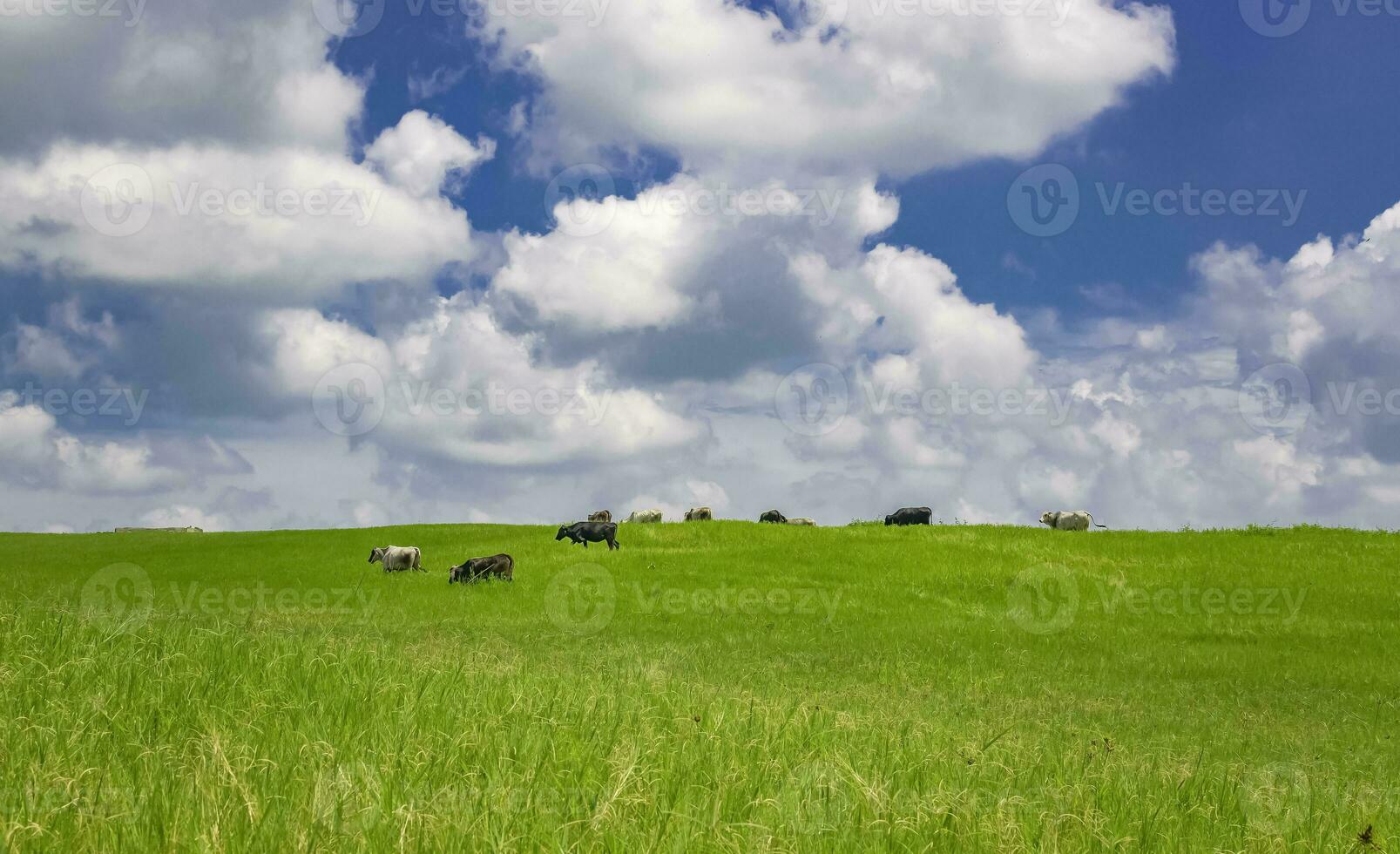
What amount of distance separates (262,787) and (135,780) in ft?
2.92

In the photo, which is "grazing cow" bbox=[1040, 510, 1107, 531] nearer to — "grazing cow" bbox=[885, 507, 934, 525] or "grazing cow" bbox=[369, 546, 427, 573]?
"grazing cow" bbox=[885, 507, 934, 525]

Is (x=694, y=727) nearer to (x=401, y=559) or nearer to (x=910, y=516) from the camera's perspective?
(x=401, y=559)

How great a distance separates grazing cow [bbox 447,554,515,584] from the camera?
34969 millimetres

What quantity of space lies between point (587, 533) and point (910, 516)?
2223 centimetres

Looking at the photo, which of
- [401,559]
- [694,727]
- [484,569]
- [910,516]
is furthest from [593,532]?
[694,727]

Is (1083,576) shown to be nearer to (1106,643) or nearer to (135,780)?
(1106,643)

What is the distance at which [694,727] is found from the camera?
828 cm

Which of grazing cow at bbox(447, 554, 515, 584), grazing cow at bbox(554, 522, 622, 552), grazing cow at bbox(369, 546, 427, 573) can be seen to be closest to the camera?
grazing cow at bbox(447, 554, 515, 584)

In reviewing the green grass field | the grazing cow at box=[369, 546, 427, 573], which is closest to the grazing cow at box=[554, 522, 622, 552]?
the grazing cow at box=[369, 546, 427, 573]

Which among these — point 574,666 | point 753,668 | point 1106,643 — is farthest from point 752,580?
point 574,666

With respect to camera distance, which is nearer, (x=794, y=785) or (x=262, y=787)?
(x=262, y=787)

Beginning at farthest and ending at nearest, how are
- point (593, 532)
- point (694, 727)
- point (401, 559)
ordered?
point (593, 532)
point (401, 559)
point (694, 727)

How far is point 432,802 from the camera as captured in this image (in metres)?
5.25

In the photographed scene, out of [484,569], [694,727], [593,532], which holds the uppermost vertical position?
[593,532]
